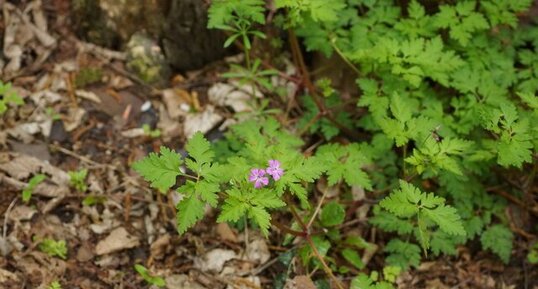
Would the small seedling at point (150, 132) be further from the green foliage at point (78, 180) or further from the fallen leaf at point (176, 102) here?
the green foliage at point (78, 180)

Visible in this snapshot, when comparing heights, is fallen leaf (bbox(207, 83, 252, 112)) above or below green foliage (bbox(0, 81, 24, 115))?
below

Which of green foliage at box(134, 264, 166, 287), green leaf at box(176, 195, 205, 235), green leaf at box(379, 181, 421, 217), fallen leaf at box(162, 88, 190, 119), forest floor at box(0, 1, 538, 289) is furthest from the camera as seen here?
fallen leaf at box(162, 88, 190, 119)

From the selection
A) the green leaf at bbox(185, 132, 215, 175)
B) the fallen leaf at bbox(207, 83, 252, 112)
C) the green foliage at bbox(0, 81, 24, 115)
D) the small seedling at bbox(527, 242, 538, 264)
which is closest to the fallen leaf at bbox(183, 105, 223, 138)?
the fallen leaf at bbox(207, 83, 252, 112)

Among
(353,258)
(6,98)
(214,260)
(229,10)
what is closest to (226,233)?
(214,260)

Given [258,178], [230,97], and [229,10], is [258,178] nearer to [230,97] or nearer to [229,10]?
[229,10]

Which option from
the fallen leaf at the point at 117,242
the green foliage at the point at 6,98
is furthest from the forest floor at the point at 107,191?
the green foliage at the point at 6,98

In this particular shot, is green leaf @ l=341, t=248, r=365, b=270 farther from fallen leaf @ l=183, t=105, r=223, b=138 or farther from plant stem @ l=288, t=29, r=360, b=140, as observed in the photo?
fallen leaf @ l=183, t=105, r=223, b=138
